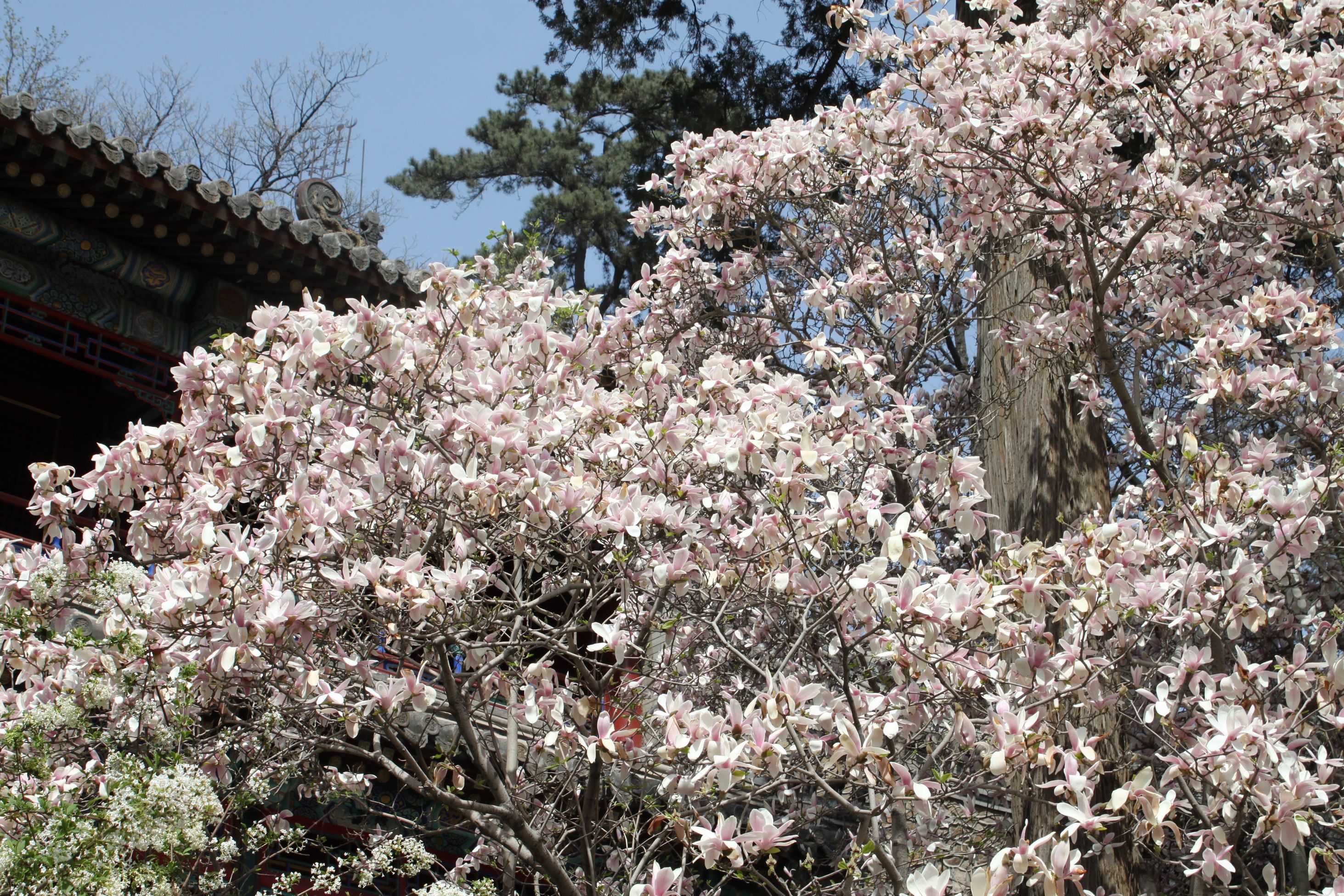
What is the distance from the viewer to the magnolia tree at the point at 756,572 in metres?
3.18

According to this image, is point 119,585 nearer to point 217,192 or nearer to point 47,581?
point 47,581

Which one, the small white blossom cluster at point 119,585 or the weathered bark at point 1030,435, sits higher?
the weathered bark at point 1030,435

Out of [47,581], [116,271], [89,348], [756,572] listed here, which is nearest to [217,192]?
[116,271]

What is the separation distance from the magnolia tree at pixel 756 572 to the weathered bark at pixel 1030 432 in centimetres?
42

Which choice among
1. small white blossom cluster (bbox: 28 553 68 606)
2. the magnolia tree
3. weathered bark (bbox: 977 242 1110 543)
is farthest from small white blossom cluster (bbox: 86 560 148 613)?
weathered bark (bbox: 977 242 1110 543)

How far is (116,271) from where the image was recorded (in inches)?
286

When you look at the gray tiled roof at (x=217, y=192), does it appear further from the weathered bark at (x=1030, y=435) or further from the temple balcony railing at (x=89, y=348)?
the weathered bark at (x=1030, y=435)

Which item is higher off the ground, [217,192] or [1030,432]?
[217,192]

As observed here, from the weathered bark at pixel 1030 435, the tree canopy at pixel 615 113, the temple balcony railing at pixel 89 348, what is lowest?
the weathered bark at pixel 1030 435

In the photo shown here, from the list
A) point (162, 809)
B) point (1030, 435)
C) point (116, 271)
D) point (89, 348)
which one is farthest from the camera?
point (89, 348)

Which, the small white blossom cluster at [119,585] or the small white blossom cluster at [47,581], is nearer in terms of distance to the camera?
the small white blossom cluster at [119,585]

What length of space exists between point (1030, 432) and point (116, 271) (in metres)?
5.80

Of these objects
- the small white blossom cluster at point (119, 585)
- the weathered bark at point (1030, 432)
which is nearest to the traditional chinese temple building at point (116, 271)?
the small white blossom cluster at point (119, 585)

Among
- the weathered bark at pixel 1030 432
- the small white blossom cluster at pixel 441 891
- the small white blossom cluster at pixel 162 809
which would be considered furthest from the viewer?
the weathered bark at pixel 1030 432
